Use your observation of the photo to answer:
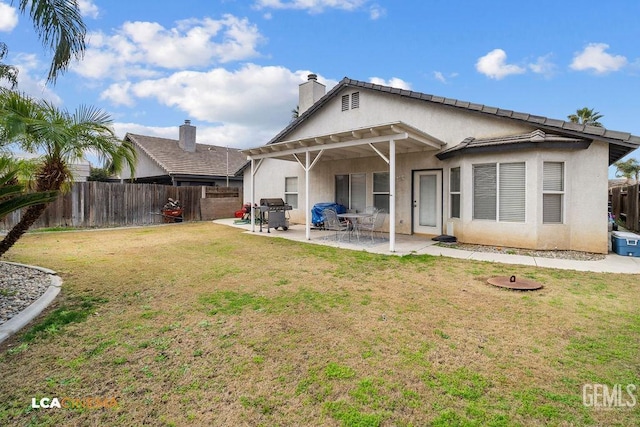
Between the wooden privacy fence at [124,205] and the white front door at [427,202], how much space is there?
37.5ft

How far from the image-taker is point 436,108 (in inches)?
413

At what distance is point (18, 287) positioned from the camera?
16.8 ft

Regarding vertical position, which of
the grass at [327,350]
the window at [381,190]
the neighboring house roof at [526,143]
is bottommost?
the grass at [327,350]

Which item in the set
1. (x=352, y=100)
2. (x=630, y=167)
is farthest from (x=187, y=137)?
(x=630, y=167)

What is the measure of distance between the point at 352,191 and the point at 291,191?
151 inches

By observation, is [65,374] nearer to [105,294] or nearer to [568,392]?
[105,294]

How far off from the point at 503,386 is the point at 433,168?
29.0 feet

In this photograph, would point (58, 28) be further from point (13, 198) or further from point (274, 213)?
point (274, 213)

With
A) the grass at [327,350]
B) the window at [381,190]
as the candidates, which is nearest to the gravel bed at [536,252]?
the grass at [327,350]

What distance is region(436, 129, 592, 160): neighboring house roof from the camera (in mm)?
7652

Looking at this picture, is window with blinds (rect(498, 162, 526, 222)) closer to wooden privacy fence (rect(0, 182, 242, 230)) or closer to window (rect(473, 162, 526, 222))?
window (rect(473, 162, 526, 222))

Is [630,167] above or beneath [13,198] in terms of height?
above

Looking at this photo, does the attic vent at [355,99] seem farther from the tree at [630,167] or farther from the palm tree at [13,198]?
the tree at [630,167]

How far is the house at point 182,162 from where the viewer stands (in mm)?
19531
